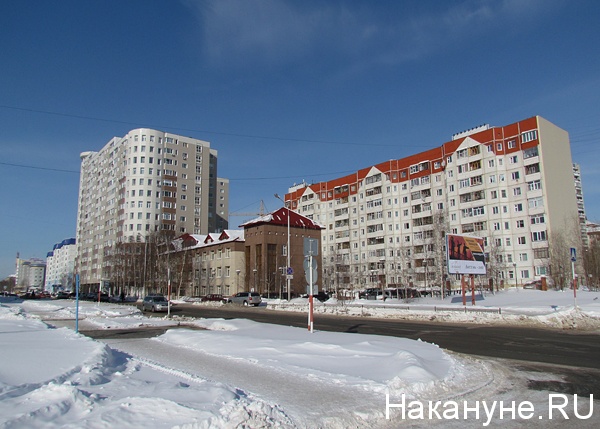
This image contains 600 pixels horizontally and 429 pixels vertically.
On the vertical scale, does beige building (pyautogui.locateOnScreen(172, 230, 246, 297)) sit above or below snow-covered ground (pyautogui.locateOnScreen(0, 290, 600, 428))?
above

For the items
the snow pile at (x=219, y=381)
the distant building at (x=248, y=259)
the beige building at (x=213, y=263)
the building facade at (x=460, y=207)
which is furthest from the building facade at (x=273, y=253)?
the snow pile at (x=219, y=381)

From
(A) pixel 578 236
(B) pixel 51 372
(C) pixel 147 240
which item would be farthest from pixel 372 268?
(B) pixel 51 372

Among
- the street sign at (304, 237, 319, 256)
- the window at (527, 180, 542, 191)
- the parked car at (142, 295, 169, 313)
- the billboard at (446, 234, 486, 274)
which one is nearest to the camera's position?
the street sign at (304, 237, 319, 256)

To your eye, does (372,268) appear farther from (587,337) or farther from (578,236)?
(587,337)

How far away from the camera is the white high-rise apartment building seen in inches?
4190

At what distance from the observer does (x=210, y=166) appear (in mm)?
126438

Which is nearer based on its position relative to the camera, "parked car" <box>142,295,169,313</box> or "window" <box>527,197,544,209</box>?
"parked car" <box>142,295,169,313</box>

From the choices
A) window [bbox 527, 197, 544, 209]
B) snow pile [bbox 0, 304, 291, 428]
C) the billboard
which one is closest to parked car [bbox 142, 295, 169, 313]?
the billboard

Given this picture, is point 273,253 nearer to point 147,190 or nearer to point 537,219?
point 537,219

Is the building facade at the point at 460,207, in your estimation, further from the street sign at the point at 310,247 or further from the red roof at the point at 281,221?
the street sign at the point at 310,247

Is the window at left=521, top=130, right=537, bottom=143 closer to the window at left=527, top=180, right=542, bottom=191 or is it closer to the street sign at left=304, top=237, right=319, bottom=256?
the window at left=527, top=180, right=542, bottom=191

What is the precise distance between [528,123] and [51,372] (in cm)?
7680

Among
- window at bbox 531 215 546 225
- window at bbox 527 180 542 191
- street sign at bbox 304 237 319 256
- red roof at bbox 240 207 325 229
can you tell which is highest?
window at bbox 527 180 542 191

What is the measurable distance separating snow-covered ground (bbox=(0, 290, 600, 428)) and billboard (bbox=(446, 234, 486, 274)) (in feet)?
79.9
